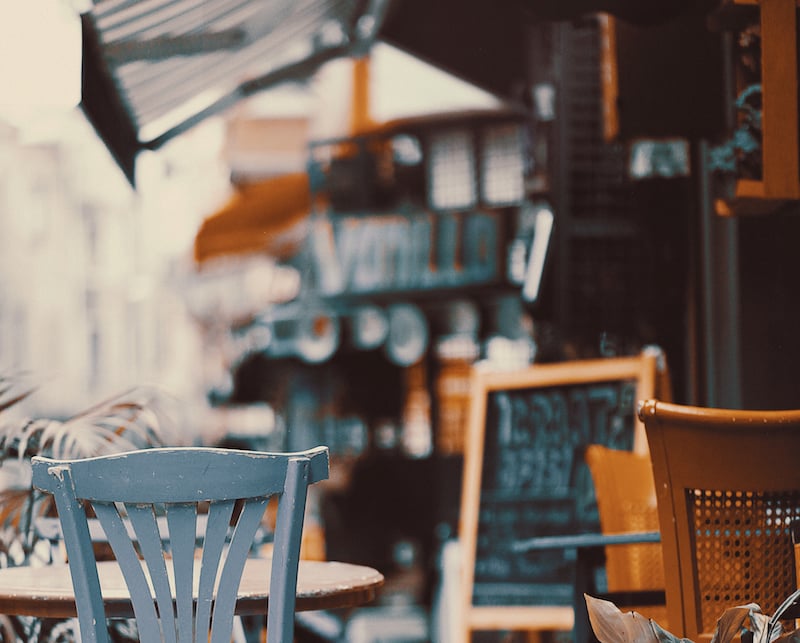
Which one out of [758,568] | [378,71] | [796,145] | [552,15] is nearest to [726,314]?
[796,145]

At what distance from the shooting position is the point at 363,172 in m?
7.10

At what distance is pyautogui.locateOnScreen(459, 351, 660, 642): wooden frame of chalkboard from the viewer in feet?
13.5

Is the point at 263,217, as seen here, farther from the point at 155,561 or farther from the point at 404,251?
the point at 155,561

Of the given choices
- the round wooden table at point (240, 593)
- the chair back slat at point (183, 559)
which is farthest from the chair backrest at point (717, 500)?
the chair back slat at point (183, 559)

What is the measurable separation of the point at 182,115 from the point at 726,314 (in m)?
2.32

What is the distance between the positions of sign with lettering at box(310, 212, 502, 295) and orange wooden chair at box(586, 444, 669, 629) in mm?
3446

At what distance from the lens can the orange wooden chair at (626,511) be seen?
308 centimetres

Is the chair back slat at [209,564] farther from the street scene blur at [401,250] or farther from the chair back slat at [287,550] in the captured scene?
the street scene blur at [401,250]

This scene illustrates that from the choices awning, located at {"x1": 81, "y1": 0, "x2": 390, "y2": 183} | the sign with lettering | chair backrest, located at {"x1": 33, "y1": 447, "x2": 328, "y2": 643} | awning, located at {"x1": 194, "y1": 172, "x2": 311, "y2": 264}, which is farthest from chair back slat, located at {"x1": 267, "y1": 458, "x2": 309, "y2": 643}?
awning, located at {"x1": 194, "y1": 172, "x2": 311, "y2": 264}

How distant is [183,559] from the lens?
1805mm

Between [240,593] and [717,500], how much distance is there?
2.73 feet

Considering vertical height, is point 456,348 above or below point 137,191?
below

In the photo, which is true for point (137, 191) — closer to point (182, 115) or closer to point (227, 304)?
point (182, 115)

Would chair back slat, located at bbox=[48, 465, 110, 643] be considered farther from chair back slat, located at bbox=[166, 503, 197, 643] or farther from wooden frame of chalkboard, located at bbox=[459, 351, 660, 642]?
wooden frame of chalkboard, located at bbox=[459, 351, 660, 642]
